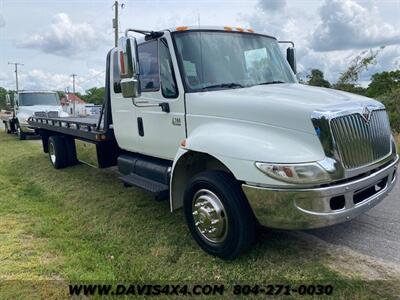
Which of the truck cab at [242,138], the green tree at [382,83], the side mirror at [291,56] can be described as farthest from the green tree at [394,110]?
the truck cab at [242,138]

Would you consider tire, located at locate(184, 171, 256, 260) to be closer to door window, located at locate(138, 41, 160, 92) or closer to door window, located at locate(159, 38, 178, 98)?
door window, located at locate(159, 38, 178, 98)

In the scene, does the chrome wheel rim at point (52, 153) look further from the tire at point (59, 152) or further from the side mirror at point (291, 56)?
the side mirror at point (291, 56)

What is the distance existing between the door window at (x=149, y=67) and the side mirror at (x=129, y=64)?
36 cm

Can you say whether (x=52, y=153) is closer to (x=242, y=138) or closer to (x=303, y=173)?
(x=242, y=138)

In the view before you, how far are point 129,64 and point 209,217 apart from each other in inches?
72.6

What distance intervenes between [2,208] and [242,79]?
4.04 meters

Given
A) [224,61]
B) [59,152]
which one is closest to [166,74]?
[224,61]

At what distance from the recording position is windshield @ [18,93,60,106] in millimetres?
16234

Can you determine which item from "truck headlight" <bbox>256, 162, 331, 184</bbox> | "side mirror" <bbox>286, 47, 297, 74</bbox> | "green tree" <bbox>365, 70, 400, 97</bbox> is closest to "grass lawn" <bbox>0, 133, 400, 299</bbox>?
"truck headlight" <bbox>256, 162, 331, 184</bbox>

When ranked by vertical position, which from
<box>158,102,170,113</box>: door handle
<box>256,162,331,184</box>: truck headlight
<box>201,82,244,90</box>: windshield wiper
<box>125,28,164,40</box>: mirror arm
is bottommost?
<box>256,162,331,184</box>: truck headlight

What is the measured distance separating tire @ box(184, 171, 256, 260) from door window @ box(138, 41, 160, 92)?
148cm

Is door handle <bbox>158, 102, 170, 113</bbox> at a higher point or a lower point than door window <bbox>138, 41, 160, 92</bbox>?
lower

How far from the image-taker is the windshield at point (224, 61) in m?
4.20

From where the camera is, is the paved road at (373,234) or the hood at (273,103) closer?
the hood at (273,103)
